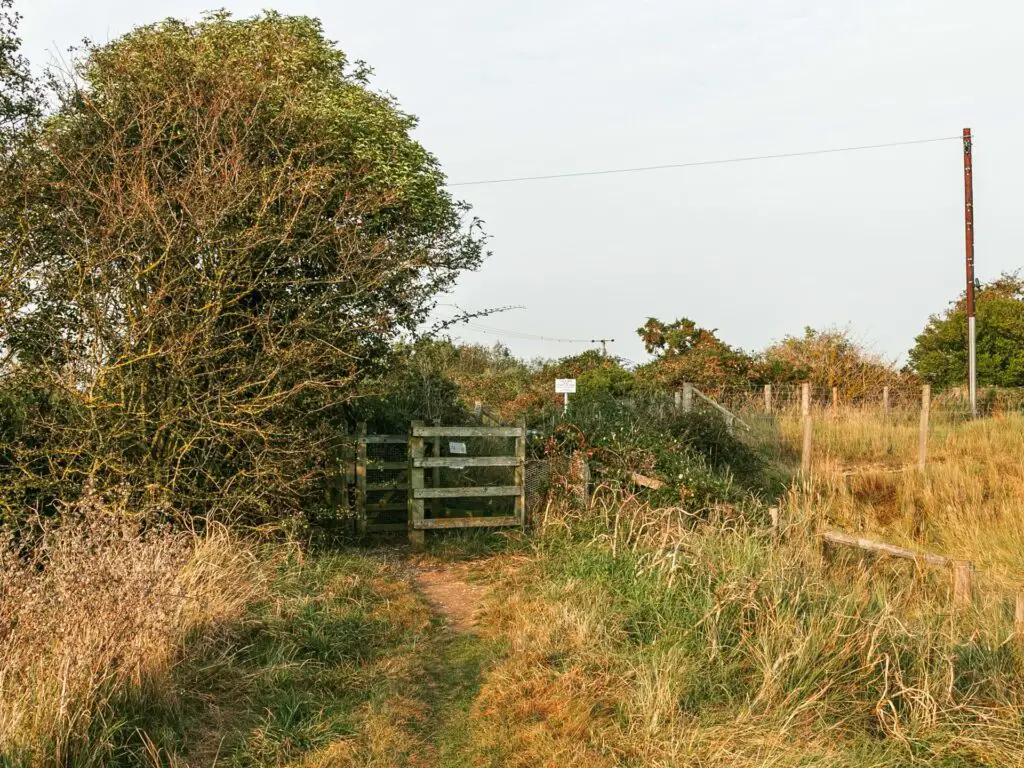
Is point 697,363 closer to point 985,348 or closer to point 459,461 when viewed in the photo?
point 985,348

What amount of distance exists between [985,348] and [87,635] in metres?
33.2

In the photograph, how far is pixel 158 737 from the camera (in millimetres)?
4668

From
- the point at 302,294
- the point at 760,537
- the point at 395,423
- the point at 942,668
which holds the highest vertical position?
the point at 302,294

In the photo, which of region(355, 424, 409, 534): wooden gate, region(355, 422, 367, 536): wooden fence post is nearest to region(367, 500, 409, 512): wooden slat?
region(355, 424, 409, 534): wooden gate

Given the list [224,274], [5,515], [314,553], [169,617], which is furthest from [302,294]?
[169,617]

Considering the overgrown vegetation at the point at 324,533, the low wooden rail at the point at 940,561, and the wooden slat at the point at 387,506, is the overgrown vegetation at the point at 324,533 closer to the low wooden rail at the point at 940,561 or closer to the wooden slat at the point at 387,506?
the low wooden rail at the point at 940,561

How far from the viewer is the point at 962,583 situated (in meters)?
6.98

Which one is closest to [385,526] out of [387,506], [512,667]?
[387,506]

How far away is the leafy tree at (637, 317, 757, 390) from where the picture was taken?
27.6 metres

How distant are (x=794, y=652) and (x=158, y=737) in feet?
12.0

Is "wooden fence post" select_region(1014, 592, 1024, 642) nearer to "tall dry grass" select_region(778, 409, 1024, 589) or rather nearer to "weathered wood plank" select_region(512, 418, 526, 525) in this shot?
"tall dry grass" select_region(778, 409, 1024, 589)

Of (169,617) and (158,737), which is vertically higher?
(169,617)

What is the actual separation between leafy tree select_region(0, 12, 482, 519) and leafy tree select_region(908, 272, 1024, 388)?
27797 mm

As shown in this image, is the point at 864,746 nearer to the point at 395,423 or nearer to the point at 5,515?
the point at 5,515
